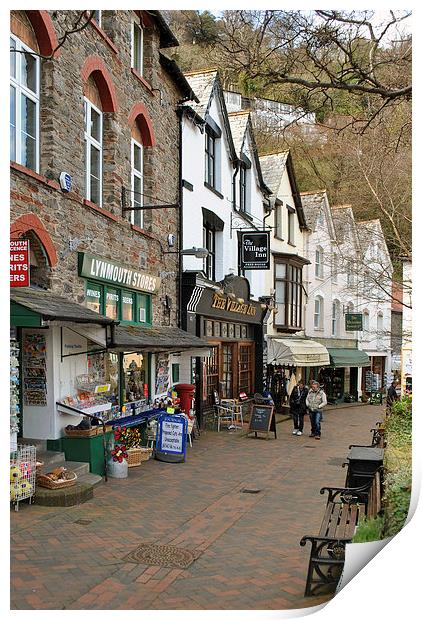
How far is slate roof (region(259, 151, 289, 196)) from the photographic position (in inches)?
494

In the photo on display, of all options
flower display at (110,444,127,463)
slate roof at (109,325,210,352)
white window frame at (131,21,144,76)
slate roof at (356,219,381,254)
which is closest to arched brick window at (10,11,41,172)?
slate roof at (109,325,210,352)

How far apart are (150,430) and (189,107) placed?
7097mm

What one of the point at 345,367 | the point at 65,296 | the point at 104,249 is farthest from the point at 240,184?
the point at 65,296

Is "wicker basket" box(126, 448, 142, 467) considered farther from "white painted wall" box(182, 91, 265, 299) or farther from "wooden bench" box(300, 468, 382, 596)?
"white painted wall" box(182, 91, 265, 299)

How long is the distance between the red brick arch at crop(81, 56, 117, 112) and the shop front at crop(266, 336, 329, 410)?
954 centimetres

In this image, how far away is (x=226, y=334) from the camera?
58.5 feet

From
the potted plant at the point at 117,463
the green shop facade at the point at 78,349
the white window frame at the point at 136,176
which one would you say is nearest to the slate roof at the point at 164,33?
the white window frame at the point at 136,176

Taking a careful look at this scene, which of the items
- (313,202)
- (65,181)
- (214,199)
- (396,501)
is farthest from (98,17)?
(396,501)

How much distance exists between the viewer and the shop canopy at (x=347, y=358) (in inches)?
688

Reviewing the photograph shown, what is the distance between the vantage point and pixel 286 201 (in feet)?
48.4

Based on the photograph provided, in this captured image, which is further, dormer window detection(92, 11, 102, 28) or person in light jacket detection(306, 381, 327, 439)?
person in light jacket detection(306, 381, 327, 439)

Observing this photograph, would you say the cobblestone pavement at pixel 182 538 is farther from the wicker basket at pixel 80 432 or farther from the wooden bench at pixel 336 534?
the wicker basket at pixel 80 432

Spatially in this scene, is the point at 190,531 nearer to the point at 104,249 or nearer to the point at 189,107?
the point at 104,249

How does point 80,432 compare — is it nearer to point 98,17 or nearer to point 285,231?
point 98,17
